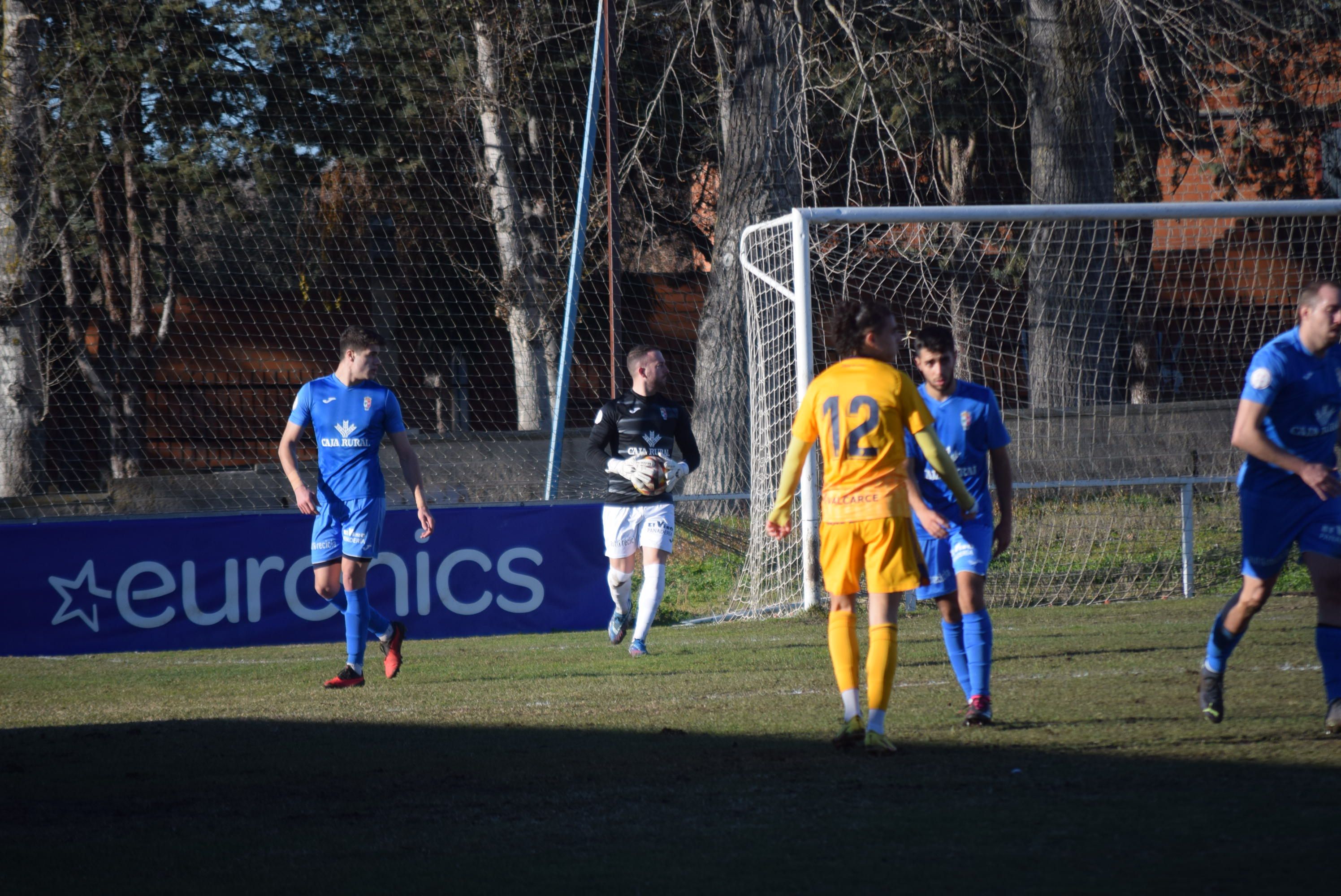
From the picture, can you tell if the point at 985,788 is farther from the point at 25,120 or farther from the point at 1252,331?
the point at 25,120

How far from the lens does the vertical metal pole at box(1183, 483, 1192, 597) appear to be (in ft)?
37.9

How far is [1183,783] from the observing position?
13.9 ft

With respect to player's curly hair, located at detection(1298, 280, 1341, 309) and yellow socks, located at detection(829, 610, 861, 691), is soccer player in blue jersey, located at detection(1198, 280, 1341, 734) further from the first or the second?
yellow socks, located at detection(829, 610, 861, 691)

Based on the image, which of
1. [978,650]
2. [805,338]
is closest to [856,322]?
[978,650]

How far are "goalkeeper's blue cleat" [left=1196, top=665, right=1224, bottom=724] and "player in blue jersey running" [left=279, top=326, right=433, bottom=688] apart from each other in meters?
4.27


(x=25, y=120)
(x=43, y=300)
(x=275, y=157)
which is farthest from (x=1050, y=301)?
(x=43, y=300)

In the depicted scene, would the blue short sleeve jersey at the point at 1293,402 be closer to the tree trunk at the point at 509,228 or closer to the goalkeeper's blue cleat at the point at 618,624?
the goalkeeper's blue cleat at the point at 618,624

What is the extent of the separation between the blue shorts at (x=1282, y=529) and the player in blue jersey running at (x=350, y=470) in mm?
4428

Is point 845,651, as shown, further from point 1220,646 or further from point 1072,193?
point 1072,193

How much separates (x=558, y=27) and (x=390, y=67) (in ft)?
7.19

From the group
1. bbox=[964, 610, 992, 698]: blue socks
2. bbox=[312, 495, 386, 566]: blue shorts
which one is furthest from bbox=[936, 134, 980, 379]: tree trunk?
bbox=[964, 610, 992, 698]: blue socks

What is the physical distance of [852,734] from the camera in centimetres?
502

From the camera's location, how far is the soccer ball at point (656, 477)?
8562mm

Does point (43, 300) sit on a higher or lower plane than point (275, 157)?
lower
